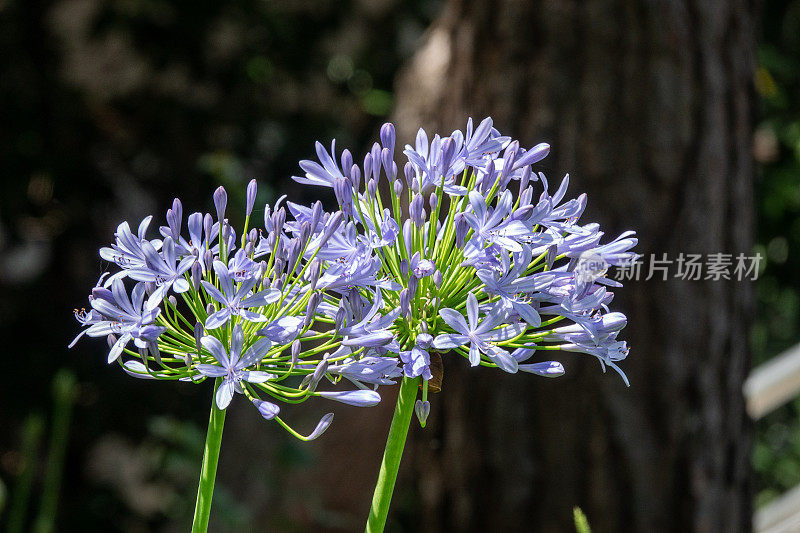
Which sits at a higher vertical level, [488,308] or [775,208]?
[775,208]

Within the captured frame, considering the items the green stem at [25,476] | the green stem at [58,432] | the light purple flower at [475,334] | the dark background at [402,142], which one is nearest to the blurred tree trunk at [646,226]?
the dark background at [402,142]

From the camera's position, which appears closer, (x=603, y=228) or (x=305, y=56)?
(x=603, y=228)

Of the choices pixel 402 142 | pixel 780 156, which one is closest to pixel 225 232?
pixel 402 142

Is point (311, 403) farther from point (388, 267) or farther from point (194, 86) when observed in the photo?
point (388, 267)

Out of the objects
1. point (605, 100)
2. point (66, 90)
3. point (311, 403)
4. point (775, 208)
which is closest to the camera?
point (605, 100)

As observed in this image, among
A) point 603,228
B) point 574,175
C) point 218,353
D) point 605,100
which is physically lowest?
point 218,353

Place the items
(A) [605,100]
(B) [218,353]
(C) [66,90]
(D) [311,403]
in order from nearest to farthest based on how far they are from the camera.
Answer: (B) [218,353] < (A) [605,100] < (D) [311,403] < (C) [66,90]

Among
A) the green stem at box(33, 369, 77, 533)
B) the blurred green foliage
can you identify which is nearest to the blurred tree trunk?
the blurred green foliage

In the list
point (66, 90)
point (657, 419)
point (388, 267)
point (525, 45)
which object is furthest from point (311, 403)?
point (388, 267)
